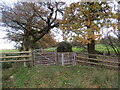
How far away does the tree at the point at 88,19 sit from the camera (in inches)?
177

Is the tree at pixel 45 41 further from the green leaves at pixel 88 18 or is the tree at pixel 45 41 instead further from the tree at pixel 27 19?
the green leaves at pixel 88 18

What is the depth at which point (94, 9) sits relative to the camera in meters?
4.61

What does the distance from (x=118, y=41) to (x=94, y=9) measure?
4.74 m

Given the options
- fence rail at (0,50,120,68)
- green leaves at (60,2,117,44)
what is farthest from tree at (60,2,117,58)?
fence rail at (0,50,120,68)

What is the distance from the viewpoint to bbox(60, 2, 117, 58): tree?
14.7 ft

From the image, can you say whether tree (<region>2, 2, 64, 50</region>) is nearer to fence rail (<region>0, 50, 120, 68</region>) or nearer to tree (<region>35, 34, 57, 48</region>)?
tree (<region>35, 34, 57, 48</region>)

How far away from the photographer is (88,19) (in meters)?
4.57

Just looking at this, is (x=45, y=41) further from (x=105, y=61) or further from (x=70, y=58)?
(x=105, y=61)

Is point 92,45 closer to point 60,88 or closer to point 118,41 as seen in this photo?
point 118,41

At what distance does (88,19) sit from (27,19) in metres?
5.81

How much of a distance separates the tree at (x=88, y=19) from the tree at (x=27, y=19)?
3603 mm

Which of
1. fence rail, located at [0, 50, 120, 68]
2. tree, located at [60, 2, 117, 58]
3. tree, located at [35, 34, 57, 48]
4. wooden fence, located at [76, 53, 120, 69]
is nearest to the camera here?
tree, located at [60, 2, 117, 58]

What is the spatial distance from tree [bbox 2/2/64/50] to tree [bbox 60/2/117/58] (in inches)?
142

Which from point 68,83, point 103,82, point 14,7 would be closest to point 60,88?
point 68,83
